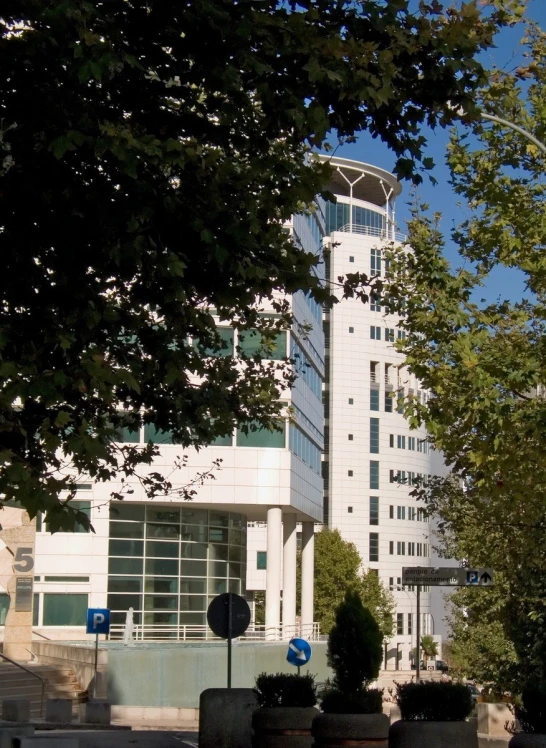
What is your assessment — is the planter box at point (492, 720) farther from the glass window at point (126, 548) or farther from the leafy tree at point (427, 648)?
the leafy tree at point (427, 648)

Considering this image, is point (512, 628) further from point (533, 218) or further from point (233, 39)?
point (233, 39)

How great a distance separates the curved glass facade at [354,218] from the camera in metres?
113

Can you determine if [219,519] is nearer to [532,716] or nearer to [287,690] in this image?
[287,690]

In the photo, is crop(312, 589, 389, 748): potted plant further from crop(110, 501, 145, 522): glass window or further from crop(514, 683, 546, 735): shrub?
crop(110, 501, 145, 522): glass window

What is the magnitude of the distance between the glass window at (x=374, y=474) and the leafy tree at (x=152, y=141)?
101m

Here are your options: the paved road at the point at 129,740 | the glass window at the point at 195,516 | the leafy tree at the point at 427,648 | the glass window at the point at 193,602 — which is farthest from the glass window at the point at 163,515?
the leafy tree at the point at 427,648

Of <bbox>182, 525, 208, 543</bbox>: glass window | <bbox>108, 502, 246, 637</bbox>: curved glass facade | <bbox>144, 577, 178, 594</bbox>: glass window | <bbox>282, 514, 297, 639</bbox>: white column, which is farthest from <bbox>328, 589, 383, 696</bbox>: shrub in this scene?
<bbox>282, 514, 297, 639</bbox>: white column

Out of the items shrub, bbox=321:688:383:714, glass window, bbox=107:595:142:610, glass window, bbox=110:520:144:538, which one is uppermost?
glass window, bbox=110:520:144:538

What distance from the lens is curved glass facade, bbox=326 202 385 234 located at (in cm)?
11281

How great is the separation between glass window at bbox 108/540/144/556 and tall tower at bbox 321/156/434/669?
65202 mm

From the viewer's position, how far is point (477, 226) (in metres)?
17.2

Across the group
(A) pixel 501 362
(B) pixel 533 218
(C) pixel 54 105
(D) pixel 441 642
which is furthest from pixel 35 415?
(D) pixel 441 642

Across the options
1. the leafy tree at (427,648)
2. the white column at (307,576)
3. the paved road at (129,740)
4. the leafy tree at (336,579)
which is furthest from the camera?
the leafy tree at (427,648)

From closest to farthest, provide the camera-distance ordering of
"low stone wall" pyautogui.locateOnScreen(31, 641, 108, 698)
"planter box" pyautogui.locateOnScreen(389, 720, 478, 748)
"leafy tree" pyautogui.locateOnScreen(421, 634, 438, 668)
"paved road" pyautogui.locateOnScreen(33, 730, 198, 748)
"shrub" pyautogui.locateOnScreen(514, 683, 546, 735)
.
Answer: "shrub" pyautogui.locateOnScreen(514, 683, 546, 735) < "planter box" pyautogui.locateOnScreen(389, 720, 478, 748) < "paved road" pyautogui.locateOnScreen(33, 730, 198, 748) < "low stone wall" pyautogui.locateOnScreen(31, 641, 108, 698) < "leafy tree" pyautogui.locateOnScreen(421, 634, 438, 668)
